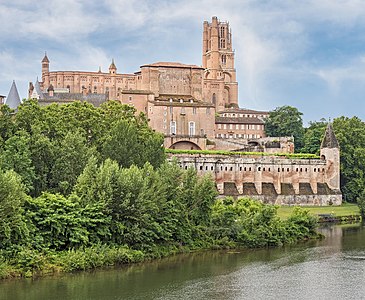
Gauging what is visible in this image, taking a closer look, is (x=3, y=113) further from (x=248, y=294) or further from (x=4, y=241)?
(x=248, y=294)

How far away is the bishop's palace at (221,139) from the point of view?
68.8 metres

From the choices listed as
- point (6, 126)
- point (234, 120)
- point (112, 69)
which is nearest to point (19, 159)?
point (6, 126)

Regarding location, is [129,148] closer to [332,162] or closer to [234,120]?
[332,162]

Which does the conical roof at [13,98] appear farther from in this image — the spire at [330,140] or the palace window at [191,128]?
the spire at [330,140]

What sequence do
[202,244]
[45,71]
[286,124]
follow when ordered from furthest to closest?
[45,71] < [286,124] < [202,244]

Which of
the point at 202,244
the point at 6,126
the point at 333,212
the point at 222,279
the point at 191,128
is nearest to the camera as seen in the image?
the point at 222,279

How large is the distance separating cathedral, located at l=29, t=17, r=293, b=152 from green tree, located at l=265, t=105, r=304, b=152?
2.61 metres

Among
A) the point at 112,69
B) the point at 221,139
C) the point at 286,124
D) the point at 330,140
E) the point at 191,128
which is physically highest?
the point at 112,69

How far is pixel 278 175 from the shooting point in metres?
70.4

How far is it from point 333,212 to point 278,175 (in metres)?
7.87

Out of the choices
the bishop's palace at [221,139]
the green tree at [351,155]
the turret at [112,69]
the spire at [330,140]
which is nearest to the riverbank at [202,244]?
the bishop's palace at [221,139]

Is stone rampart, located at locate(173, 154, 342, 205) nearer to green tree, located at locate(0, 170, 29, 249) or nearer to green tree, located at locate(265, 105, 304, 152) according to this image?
green tree, located at locate(265, 105, 304, 152)

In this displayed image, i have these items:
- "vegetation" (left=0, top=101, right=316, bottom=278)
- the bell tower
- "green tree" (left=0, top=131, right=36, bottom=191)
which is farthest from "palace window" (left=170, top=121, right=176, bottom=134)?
"green tree" (left=0, top=131, right=36, bottom=191)

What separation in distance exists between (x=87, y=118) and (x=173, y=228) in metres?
17.5
